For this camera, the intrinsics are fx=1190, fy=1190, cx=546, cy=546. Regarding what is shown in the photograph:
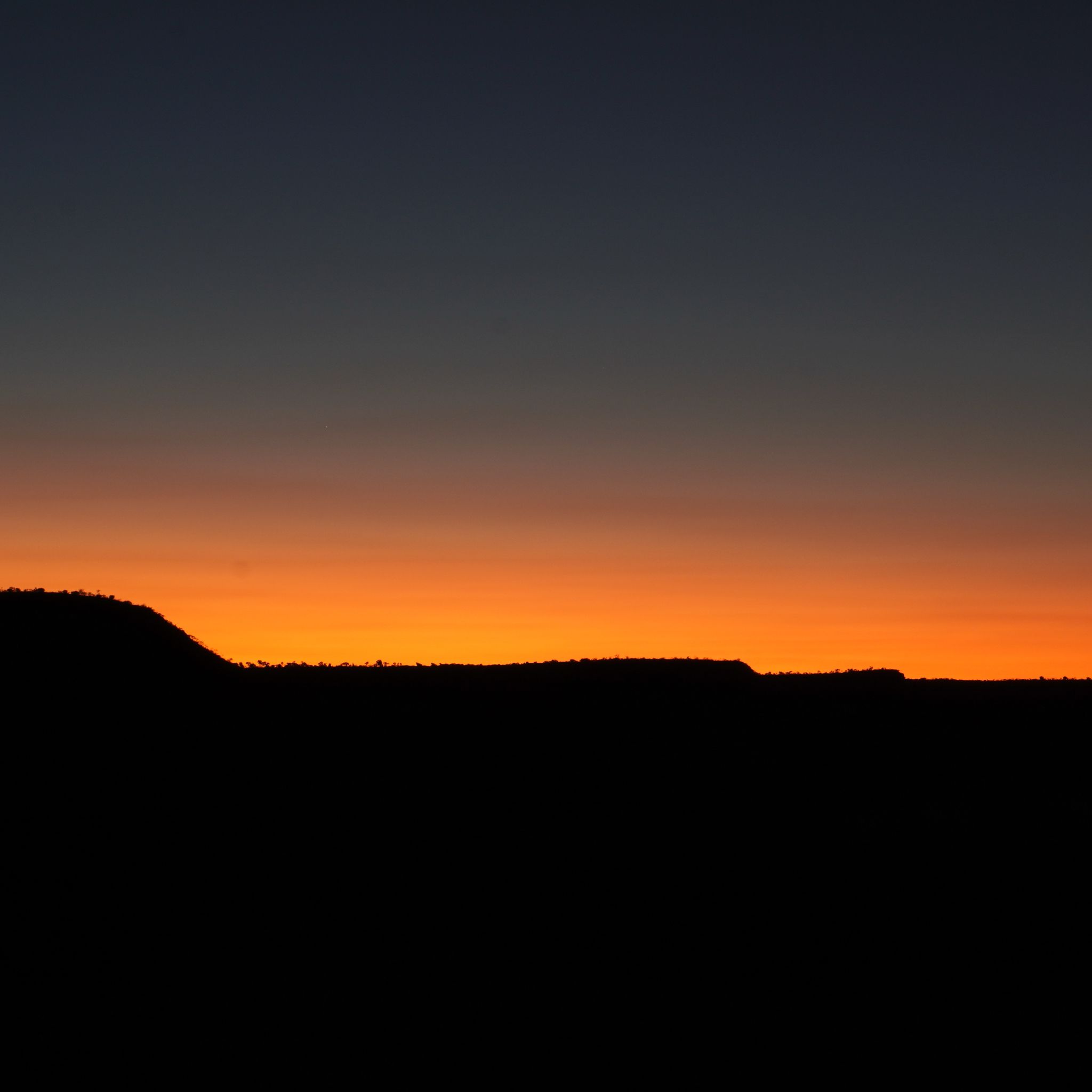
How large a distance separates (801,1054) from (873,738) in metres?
24.4

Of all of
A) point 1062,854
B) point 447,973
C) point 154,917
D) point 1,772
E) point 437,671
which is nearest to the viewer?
point 447,973

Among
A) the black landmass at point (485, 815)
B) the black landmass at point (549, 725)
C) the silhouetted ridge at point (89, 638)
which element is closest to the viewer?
the black landmass at point (485, 815)

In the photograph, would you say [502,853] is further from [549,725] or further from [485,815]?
[549,725]

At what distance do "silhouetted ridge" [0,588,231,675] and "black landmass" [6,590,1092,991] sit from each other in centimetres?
10

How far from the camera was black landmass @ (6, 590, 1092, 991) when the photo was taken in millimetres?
22281

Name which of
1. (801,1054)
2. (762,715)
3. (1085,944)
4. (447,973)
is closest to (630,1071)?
(801,1054)

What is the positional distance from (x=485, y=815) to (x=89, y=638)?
13253mm

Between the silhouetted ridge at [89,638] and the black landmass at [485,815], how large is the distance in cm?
10

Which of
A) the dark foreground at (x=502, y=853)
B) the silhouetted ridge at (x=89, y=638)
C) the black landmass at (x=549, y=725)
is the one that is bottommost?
the dark foreground at (x=502, y=853)

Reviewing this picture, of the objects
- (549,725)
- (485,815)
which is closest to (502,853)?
(485,815)

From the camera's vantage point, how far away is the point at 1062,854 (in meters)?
28.8

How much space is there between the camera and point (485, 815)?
2788 centimetres

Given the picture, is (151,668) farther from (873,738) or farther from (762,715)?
(873,738)

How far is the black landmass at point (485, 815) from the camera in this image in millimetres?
22281
